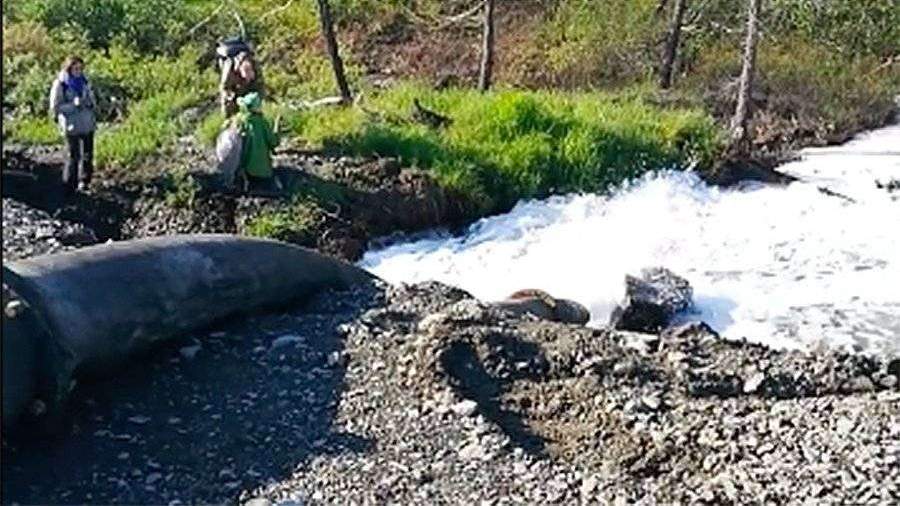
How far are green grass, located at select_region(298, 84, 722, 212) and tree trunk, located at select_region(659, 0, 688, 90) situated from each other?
3.26 meters

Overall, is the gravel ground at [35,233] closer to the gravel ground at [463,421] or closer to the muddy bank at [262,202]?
the muddy bank at [262,202]

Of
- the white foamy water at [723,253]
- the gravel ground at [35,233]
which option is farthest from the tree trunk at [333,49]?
the gravel ground at [35,233]

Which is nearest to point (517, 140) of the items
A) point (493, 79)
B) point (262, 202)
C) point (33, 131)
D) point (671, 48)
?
point (262, 202)

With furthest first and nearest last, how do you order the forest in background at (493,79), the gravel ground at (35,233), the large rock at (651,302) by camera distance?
1. the forest in background at (493,79)
2. the large rock at (651,302)
3. the gravel ground at (35,233)

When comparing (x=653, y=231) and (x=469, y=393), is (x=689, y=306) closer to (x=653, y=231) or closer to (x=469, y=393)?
(x=653, y=231)

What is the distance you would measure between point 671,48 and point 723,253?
27.0ft

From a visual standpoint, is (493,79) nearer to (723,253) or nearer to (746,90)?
(746,90)

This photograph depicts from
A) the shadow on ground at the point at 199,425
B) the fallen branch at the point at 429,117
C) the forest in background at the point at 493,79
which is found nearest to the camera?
the shadow on ground at the point at 199,425

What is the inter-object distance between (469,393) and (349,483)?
1.58 meters

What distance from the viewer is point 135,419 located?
939 centimetres

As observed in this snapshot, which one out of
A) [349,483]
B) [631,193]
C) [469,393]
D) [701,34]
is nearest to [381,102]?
[631,193]

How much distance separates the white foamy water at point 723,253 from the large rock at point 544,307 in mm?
775

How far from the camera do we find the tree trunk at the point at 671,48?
940 inches

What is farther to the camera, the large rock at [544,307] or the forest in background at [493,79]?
the forest in background at [493,79]
